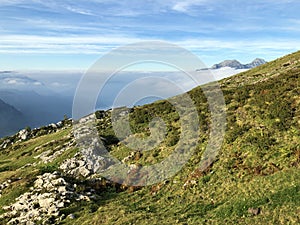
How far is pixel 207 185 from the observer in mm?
30094

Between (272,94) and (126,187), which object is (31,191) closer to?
(126,187)

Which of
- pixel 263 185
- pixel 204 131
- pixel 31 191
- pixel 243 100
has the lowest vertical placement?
pixel 31 191

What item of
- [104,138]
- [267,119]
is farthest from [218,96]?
[104,138]

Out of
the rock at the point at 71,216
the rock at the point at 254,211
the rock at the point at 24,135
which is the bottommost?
the rock at the point at 24,135

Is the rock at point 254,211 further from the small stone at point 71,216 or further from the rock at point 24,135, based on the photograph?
the rock at point 24,135

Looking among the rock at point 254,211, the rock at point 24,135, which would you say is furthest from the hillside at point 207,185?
the rock at point 24,135

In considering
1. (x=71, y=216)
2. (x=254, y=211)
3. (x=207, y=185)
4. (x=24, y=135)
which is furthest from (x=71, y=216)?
(x=24, y=135)

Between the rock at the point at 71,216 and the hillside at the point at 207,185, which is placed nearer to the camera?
the hillside at the point at 207,185

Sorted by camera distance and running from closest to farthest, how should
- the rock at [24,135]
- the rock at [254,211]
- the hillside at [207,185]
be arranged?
the rock at [254,211] → the hillside at [207,185] → the rock at [24,135]

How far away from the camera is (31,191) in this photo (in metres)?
36.0

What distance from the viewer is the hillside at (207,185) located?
24938mm

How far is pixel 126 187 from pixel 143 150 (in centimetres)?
739

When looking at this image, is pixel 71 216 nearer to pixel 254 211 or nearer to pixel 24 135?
pixel 254 211

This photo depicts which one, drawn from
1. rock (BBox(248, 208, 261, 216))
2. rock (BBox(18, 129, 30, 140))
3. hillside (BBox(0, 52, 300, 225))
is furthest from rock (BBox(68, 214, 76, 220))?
rock (BBox(18, 129, 30, 140))
